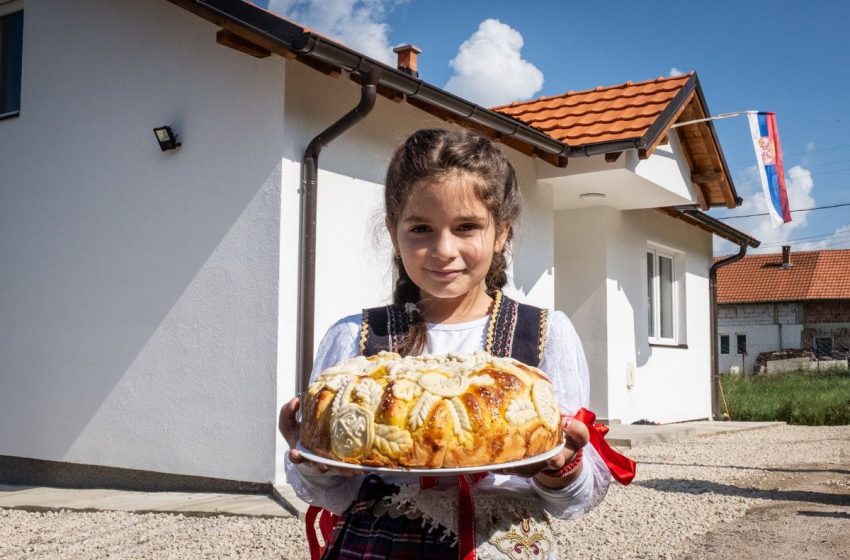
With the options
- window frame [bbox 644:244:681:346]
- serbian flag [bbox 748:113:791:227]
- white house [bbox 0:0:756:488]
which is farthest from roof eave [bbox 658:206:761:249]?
white house [bbox 0:0:756:488]

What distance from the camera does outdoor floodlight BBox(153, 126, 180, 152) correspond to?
602 cm

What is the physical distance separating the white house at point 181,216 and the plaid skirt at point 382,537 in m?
3.83

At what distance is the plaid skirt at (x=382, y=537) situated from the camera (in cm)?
151

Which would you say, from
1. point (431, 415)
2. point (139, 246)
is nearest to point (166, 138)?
point (139, 246)

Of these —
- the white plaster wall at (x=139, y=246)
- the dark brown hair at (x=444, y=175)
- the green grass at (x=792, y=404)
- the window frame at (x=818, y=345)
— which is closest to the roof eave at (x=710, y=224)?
the green grass at (x=792, y=404)

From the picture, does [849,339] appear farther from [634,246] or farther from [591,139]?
[591,139]

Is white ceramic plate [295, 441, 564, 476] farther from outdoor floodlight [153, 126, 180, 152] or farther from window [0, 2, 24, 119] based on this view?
window [0, 2, 24, 119]

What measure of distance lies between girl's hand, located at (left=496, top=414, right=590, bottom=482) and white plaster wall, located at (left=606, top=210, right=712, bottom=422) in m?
8.47

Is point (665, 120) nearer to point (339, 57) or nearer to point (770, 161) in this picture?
point (770, 161)

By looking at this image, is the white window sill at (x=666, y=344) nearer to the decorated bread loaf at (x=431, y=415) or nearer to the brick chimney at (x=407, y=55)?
the brick chimney at (x=407, y=55)

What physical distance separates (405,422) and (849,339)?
112 feet

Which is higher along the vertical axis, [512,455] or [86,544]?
[512,455]

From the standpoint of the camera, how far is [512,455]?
1359 mm

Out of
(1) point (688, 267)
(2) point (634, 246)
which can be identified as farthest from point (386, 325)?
(1) point (688, 267)
